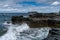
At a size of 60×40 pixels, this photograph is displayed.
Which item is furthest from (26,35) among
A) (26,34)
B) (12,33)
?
(12,33)

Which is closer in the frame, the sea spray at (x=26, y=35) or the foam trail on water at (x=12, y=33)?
the sea spray at (x=26, y=35)

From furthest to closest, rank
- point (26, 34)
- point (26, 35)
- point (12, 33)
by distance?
point (12, 33) → point (26, 34) → point (26, 35)

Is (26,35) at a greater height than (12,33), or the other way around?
(26,35)

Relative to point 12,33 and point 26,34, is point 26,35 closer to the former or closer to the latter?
point 26,34

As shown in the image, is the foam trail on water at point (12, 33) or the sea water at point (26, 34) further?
the foam trail on water at point (12, 33)

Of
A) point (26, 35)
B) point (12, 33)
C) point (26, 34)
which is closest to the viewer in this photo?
point (26, 35)

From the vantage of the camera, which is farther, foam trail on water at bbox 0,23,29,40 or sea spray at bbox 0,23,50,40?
foam trail on water at bbox 0,23,29,40

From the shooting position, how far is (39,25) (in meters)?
34.9

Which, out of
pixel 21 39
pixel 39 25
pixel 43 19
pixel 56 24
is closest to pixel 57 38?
pixel 21 39

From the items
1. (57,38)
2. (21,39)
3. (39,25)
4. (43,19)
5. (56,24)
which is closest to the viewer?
(57,38)

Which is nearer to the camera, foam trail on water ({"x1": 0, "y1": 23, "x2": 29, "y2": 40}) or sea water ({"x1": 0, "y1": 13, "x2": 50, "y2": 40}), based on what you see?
sea water ({"x1": 0, "y1": 13, "x2": 50, "y2": 40})

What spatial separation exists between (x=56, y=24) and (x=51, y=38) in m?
15.5

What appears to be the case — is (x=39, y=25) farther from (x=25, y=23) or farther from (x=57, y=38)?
(x=57, y=38)

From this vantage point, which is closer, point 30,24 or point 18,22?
point 30,24
